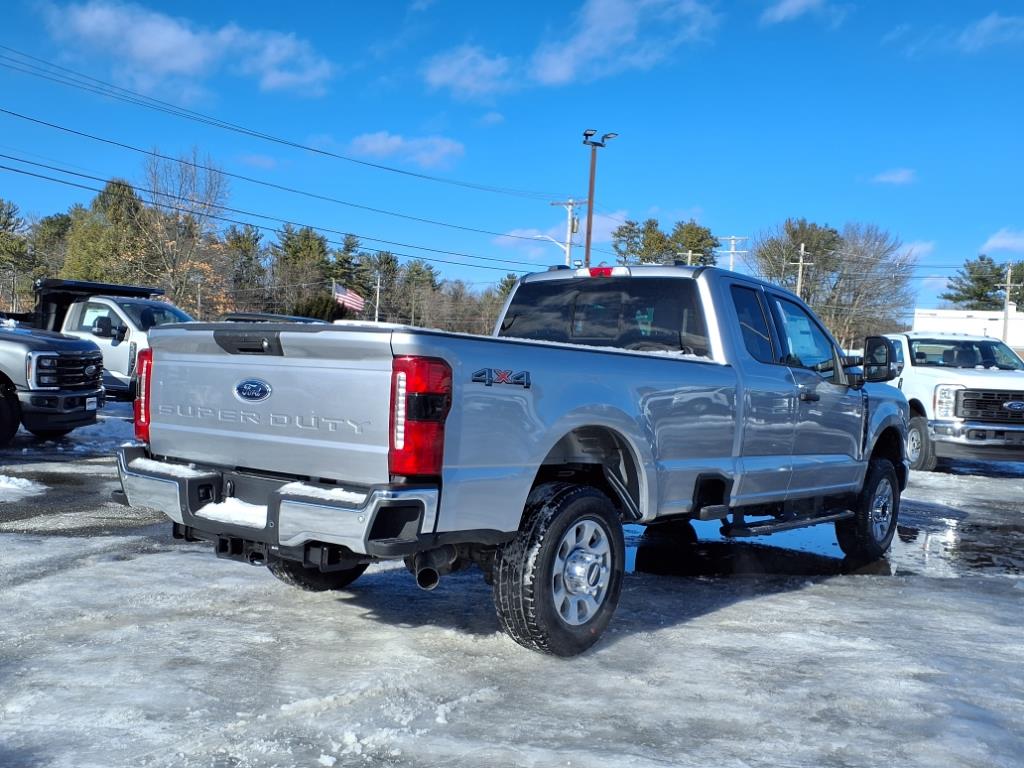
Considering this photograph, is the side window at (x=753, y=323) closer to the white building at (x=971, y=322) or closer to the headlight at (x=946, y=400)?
the headlight at (x=946, y=400)

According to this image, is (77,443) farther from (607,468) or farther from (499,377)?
(499,377)

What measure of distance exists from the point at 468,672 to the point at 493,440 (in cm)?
106

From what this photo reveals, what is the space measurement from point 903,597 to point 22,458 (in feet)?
31.2

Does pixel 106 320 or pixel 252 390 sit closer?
pixel 252 390

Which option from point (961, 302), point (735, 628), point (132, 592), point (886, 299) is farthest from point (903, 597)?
point (961, 302)

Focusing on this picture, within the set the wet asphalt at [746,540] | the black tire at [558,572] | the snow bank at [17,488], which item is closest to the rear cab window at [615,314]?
the black tire at [558,572]

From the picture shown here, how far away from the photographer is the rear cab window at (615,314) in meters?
5.96

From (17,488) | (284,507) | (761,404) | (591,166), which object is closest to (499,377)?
(284,507)

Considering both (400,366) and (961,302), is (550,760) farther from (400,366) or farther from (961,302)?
(961,302)

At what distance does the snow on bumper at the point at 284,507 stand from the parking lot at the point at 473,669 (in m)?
0.62

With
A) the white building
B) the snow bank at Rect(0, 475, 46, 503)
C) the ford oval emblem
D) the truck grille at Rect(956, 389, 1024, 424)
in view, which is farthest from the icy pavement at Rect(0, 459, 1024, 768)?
the white building

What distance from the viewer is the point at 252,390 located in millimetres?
4254

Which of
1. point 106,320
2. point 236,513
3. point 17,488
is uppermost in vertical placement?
point 106,320

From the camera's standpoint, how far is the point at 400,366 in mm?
3742
